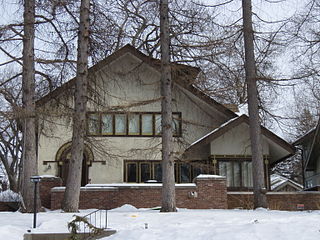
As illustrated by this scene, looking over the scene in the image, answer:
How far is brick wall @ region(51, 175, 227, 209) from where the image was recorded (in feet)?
58.0

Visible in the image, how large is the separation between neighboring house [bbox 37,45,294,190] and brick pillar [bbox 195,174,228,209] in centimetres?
334

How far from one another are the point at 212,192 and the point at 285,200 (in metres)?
3.38

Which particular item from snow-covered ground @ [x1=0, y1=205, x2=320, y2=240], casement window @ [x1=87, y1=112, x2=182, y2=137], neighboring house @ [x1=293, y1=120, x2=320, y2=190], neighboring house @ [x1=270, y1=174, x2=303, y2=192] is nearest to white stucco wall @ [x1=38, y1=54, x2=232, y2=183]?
casement window @ [x1=87, y1=112, x2=182, y2=137]

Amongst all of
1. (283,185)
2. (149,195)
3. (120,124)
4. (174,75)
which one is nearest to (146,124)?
(120,124)

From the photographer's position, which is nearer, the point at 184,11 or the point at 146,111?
the point at 184,11

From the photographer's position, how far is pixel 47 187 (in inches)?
733

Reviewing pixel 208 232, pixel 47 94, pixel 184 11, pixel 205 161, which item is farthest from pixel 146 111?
pixel 208 232

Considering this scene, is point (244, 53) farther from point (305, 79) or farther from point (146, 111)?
point (146, 111)

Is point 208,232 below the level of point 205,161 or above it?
below

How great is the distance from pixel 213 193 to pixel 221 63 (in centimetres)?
466

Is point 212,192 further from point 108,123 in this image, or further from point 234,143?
point 108,123

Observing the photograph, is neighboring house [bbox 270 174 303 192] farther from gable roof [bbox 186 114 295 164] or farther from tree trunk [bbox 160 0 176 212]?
tree trunk [bbox 160 0 176 212]

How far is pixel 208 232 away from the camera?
9141mm

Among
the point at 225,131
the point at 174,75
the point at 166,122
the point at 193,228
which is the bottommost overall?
the point at 193,228
